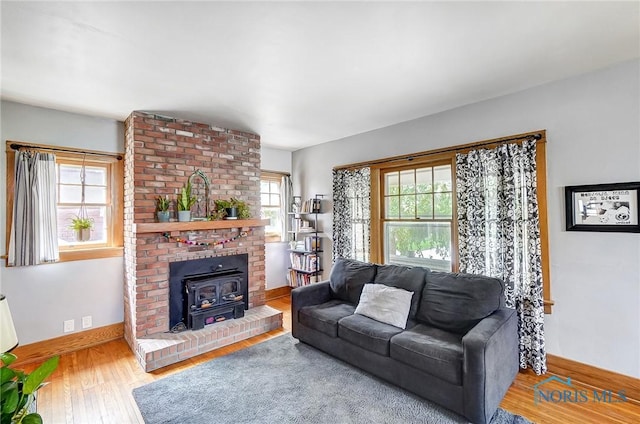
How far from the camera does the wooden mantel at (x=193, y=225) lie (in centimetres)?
321

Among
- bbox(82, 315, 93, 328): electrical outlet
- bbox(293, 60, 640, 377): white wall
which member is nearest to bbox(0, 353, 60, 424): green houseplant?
bbox(82, 315, 93, 328): electrical outlet

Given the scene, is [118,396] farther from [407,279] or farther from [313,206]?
[313,206]

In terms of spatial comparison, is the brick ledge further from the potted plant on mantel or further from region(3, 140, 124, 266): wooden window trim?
the potted plant on mantel

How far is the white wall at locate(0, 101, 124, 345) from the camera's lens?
3020 mm

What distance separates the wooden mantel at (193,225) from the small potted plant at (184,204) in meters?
0.10

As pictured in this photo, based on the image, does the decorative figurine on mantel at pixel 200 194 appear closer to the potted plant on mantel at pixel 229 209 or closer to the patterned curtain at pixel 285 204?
the potted plant on mantel at pixel 229 209

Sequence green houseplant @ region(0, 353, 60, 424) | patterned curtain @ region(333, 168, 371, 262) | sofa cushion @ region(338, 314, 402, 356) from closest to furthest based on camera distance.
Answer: green houseplant @ region(0, 353, 60, 424)
sofa cushion @ region(338, 314, 402, 356)
patterned curtain @ region(333, 168, 371, 262)

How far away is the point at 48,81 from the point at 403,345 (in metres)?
3.77

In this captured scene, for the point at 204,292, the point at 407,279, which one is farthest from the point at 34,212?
the point at 407,279

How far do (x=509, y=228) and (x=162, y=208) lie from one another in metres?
3.71

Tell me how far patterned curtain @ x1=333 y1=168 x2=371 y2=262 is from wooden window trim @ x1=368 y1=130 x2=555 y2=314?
0.09 metres

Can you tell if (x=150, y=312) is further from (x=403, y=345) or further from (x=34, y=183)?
(x=403, y=345)

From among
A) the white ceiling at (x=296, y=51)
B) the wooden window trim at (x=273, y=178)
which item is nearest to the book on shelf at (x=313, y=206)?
the wooden window trim at (x=273, y=178)

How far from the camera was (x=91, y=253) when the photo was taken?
342cm
